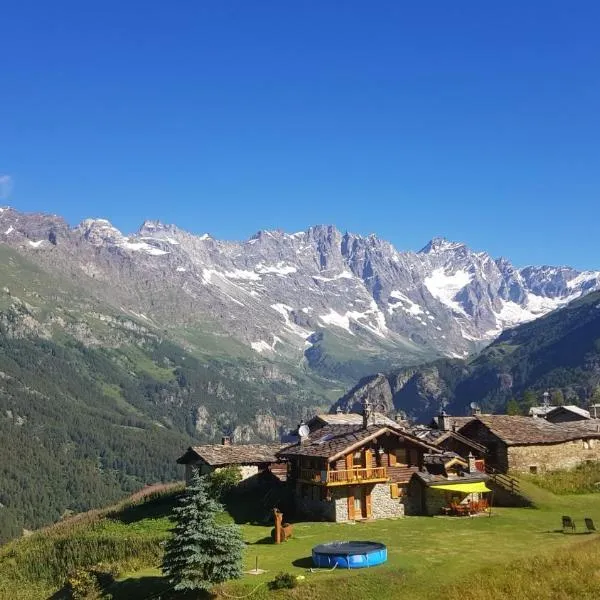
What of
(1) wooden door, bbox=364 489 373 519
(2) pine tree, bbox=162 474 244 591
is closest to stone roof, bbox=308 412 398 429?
(1) wooden door, bbox=364 489 373 519

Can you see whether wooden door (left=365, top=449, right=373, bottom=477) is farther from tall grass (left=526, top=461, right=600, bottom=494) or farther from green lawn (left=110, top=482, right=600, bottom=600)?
tall grass (left=526, top=461, right=600, bottom=494)

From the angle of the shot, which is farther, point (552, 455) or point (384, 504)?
point (552, 455)

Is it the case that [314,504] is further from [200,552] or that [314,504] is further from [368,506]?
[200,552]

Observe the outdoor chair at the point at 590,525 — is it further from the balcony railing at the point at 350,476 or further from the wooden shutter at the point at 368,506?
the wooden shutter at the point at 368,506

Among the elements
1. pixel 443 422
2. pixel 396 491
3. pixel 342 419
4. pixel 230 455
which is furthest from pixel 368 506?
pixel 342 419

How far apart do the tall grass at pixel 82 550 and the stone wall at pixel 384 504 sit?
16.7 metres

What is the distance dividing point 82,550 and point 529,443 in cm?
4274

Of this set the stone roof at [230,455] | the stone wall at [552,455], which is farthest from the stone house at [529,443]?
the stone roof at [230,455]

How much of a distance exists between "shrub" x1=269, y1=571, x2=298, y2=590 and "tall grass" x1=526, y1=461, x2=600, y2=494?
3530 cm

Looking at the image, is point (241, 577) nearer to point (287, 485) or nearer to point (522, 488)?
point (287, 485)

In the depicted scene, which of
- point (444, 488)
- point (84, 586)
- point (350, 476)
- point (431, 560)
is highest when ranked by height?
point (350, 476)

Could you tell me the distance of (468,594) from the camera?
3603 centimetres

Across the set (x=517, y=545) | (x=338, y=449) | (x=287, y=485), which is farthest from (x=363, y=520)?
(x=517, y=545)

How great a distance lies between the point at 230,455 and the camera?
70562 mm
